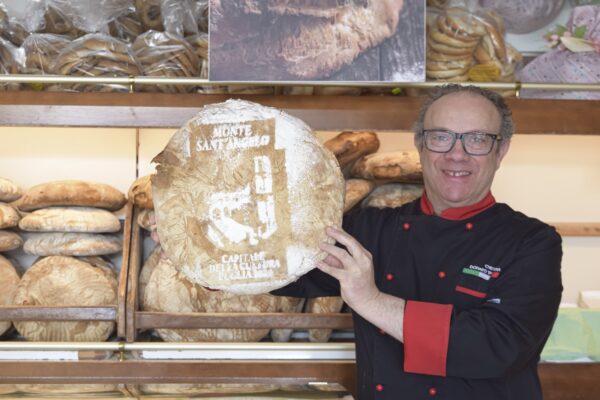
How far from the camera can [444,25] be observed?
1980 millimetres

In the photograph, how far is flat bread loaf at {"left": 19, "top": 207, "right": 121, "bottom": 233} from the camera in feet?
6.89

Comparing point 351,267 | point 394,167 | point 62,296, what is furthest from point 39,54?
point 351,267

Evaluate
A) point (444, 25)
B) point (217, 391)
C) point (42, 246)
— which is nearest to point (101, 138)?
point (42, 246)

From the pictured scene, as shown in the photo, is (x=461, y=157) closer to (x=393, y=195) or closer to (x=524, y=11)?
(x=393, y=195)

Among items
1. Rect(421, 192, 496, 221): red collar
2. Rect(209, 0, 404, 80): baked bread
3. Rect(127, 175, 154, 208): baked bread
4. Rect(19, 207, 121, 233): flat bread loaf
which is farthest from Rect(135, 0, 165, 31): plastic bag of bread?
Rect(421, 192, 496, 221): red collar

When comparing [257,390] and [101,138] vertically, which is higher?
[101,138]

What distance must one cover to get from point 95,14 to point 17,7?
236 millimetres

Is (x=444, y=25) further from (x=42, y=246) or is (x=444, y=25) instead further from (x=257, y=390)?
(x=42, y=246)

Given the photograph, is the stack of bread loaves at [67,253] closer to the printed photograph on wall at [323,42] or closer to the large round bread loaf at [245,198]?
the printed photograph on wall at [323,42]

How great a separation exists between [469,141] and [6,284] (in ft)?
4.76

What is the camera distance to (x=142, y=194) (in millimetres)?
2146

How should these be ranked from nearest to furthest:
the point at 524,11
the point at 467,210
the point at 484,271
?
the point at 484,271 < the point at 467,210 < the point at 524,11

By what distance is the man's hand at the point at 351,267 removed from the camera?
4.42ft

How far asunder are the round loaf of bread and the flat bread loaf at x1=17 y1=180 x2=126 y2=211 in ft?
0.93
